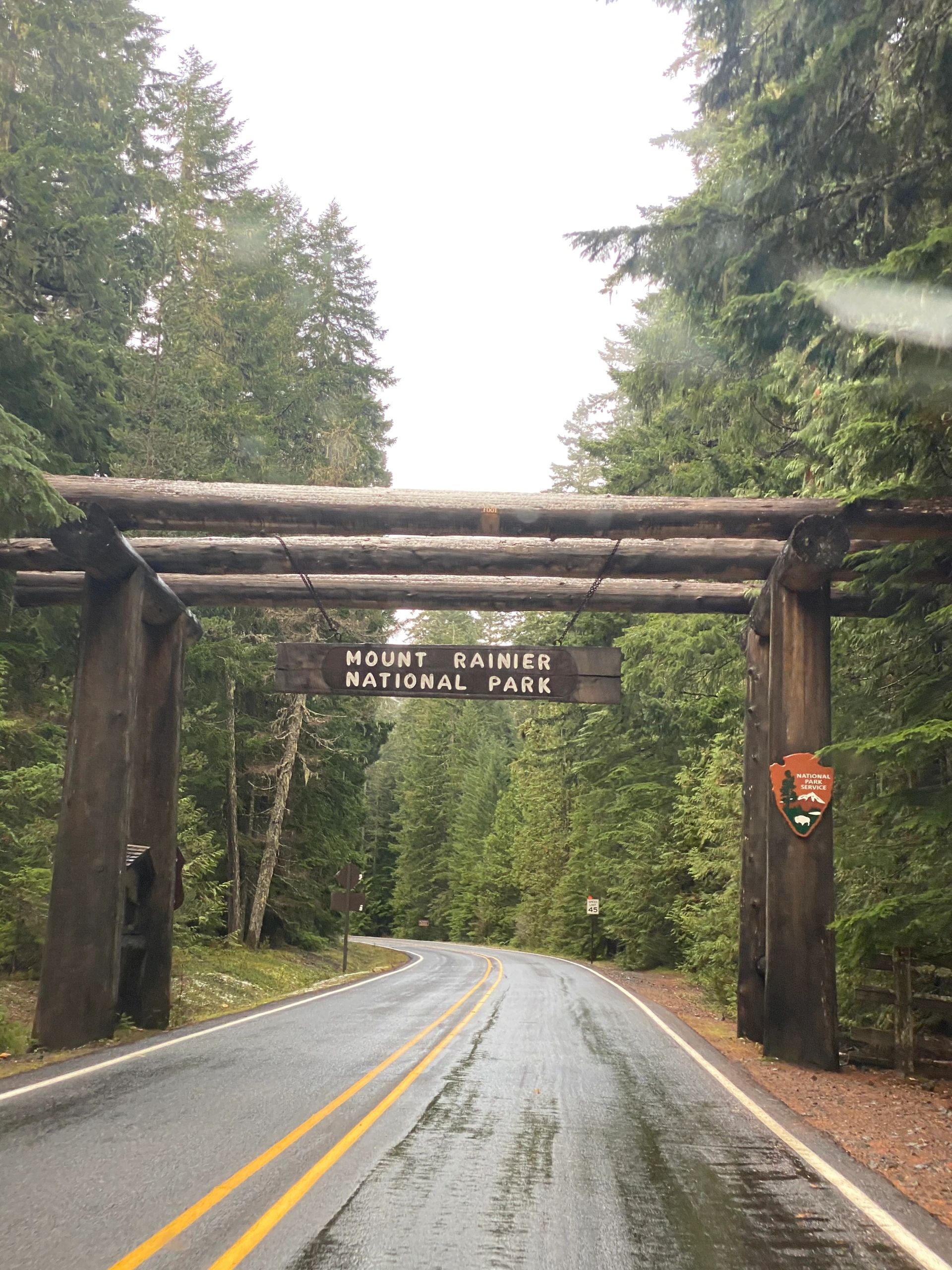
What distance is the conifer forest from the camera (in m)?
8.21

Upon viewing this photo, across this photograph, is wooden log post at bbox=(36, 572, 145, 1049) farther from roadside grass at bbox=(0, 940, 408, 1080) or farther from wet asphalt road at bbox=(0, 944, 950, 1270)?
wet asphalt road at bbox=(0, 944, 950, 1270)

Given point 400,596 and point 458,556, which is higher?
point 458,556

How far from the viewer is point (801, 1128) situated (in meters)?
7.07

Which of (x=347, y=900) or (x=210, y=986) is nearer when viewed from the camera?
(x=210, y=986)

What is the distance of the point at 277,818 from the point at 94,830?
15606mm

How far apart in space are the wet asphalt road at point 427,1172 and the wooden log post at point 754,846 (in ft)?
9.32

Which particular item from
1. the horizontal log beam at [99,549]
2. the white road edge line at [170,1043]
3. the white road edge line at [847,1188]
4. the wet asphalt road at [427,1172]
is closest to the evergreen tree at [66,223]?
the horizontal log beam at [99,549]

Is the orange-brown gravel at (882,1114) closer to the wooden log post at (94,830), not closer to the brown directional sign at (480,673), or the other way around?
the brown directional sign at (480,673)

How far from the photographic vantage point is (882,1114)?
796 centimetres

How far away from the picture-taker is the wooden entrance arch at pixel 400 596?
9906mm

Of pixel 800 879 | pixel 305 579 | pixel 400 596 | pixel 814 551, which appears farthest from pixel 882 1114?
pixel 305 579

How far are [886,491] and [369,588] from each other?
5963 millimetres

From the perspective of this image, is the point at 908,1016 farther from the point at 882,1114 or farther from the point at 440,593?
the point at 440,593

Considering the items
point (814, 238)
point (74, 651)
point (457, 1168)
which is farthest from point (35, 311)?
point (457, 1168)
